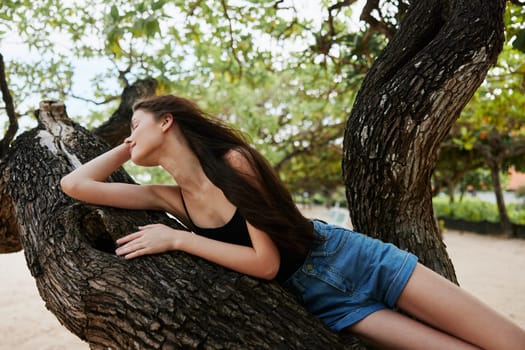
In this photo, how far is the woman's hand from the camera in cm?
176

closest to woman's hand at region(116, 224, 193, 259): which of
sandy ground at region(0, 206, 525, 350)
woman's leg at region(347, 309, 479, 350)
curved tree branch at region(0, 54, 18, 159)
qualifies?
woman's leg at region(347, 309, 479, 350)

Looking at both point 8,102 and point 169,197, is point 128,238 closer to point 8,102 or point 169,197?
point 169,197

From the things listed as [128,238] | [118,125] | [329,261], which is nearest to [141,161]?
[128,238]

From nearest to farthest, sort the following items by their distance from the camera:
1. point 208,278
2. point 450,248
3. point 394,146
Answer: point 208,278
point 394,146
point 450,248

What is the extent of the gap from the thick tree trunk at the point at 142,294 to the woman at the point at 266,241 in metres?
0.08

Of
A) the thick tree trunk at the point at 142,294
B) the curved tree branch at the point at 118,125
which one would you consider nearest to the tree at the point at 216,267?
the thick tree trunk at the point at 142,294

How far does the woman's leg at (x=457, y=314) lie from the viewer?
5.75ft

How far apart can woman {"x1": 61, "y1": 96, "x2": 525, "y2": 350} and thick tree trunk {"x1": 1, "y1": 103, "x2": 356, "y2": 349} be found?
75 mm

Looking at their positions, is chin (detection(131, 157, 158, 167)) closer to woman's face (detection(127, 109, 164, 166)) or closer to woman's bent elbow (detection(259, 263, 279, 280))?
woman's face (detection(127, 109, 164, 166))

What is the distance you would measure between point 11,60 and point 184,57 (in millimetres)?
2095

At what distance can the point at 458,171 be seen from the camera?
19.6 metres

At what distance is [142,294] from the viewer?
1590 mm

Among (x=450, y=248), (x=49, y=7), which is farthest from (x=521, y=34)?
(x=450, y=248)

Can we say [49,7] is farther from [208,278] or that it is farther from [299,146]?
[299,146]
